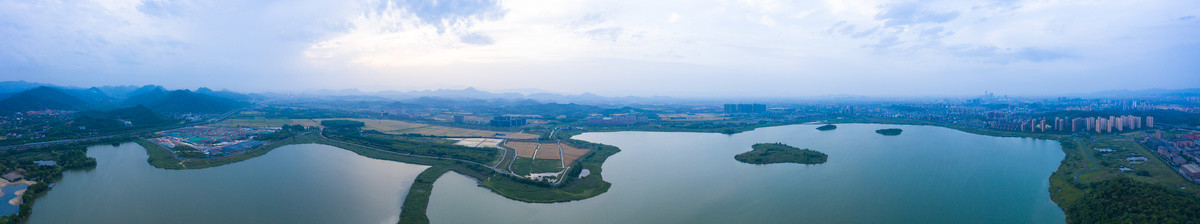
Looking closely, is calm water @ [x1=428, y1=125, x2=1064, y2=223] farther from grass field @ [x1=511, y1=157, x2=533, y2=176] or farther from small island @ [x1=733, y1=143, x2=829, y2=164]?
grass field @ [x1=511, y1=157, x2=533, y2=176]

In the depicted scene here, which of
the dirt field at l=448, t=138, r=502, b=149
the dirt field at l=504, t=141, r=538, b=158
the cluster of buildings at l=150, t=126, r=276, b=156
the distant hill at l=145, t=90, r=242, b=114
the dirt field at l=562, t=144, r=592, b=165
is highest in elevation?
the distant hill at l=145, t=90, r=242, b=114

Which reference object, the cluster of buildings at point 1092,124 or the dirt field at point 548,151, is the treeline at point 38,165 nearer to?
the dirt field at point 548,151

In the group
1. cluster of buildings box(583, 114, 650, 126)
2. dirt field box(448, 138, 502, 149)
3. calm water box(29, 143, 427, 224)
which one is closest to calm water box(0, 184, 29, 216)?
calm water box(29, 143, 427, 224)

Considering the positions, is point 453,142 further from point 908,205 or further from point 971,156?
point 971,156

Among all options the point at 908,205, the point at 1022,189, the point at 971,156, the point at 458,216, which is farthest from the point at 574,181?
the point at 971,156

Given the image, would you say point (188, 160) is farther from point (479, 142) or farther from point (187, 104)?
point (187, 104)

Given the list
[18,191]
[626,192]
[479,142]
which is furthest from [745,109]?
[18,191]

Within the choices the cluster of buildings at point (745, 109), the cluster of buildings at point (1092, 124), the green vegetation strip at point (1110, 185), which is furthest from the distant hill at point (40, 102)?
the cluster of buildings at point (1092, 124)
